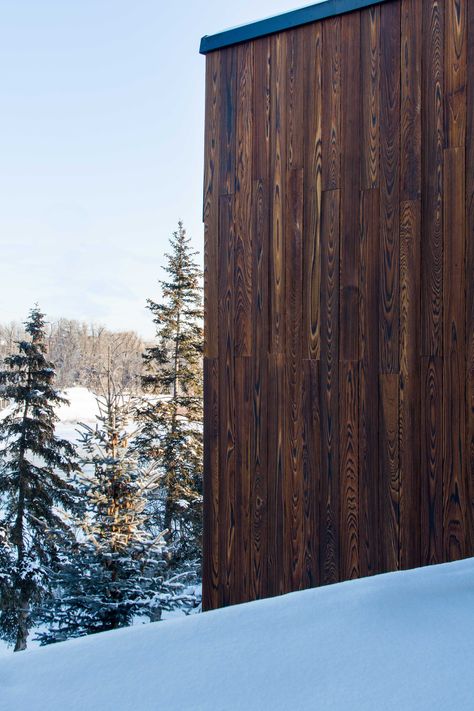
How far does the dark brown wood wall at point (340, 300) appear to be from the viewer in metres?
2.12

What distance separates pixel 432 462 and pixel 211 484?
999 millimetres

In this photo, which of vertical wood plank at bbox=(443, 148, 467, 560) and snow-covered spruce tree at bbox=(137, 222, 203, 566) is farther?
snow-covered spruce tree at bbox=(137, 222, 203, 566)

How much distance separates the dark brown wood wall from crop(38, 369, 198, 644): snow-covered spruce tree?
3.66m

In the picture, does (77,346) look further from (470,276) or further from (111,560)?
(470,276)

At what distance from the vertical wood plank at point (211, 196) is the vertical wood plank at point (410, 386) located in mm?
852

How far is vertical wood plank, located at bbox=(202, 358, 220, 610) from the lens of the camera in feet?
8.45

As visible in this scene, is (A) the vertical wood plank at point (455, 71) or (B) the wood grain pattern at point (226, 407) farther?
(B) the wood grain pattern at point (226, 407)

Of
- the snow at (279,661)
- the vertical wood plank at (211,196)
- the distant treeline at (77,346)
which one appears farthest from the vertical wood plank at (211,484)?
the distant treeline at (77,346)

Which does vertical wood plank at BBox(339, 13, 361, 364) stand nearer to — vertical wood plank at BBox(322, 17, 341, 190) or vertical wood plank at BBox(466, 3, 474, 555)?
vertical wood plank at BBox(322, 17, 341, 190)

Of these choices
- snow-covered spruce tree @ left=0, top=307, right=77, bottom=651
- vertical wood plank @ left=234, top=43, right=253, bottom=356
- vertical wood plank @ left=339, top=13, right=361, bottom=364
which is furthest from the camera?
snow-covered spruce tree @ left=0, top=307, right=77, bottom=651

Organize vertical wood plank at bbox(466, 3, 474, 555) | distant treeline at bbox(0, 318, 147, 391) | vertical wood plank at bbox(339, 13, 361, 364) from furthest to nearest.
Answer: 1. distant treeline at bbox(0, 318, 147, 391)
2. vertical wood plank at bbox(339, 13, 361, 364)
3. vertical wood plank at bbox(466, 3, 474, 555)

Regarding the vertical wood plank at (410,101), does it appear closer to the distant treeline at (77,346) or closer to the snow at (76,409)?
the distant treeline at (77,346)

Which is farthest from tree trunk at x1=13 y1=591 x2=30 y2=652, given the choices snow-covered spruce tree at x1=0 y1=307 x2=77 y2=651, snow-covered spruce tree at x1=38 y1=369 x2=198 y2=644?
snow-covered spruce tree at x1=38 y1=369 x2=198 y2=644

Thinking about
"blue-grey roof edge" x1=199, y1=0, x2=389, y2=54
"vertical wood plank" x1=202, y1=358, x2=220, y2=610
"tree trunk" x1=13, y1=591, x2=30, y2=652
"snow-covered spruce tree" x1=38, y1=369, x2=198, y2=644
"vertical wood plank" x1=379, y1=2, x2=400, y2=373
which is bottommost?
"tree trunk" x1=13, y1=591, x2=30, y2=652
